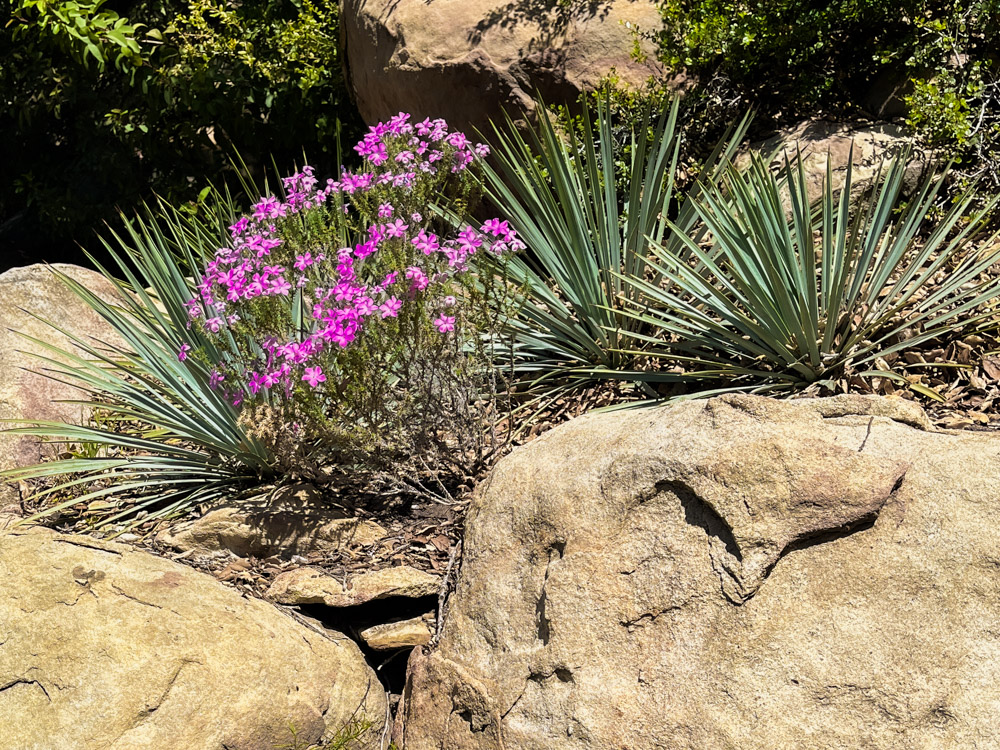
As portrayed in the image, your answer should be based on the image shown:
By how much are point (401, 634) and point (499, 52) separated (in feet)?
9.98

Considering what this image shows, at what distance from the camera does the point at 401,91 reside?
5.07 meters

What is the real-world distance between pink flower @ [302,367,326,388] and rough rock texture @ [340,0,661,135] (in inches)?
99.1

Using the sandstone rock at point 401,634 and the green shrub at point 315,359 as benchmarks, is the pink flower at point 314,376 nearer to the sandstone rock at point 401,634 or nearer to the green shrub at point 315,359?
the green shrub at point 315,359

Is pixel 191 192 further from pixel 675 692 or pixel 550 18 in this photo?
pixel 675 692

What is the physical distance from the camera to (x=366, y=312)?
274 centimetres


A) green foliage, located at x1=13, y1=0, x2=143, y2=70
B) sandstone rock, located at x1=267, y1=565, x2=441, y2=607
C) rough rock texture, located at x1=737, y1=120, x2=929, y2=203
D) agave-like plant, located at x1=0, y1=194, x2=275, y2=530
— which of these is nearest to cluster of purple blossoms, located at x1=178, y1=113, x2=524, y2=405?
agave-like plant, located at x1=0, y1=194, x2=275, y2=530

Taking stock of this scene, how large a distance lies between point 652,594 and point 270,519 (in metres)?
1.44

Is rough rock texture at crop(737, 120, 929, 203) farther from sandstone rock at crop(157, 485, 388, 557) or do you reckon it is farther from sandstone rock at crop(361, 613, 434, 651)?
sandstone rock at crop(361, 613, 434, 651)

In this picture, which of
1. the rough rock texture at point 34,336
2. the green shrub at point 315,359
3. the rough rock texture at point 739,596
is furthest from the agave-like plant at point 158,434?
the rough rock texture at point 739,596

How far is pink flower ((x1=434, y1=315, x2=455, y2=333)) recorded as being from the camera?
113 inches

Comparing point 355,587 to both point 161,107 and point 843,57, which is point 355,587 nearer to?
point 843,57

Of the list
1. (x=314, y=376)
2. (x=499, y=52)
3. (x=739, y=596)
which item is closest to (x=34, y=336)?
(x=314, y=376)

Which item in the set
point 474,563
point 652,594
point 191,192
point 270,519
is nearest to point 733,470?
point 652,594

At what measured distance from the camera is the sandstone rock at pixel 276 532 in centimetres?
314
